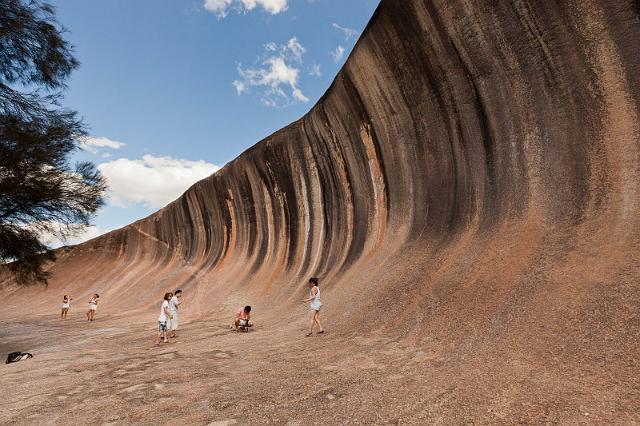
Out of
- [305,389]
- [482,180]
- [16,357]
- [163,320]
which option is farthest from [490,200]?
[16,357]

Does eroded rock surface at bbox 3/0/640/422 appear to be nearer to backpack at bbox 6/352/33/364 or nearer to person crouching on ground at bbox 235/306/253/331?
person crouching on ground at bbox 235/306/253/331

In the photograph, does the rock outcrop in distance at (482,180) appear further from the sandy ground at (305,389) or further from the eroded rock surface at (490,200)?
the sandy ground at (305,389)

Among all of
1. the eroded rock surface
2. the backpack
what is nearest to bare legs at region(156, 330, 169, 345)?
the backpack

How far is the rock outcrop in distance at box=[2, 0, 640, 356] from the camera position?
520cm

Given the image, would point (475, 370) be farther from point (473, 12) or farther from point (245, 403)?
point (473, 12)

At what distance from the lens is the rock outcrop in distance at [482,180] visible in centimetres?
520

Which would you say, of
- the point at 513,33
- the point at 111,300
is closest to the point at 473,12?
the point at 513,33

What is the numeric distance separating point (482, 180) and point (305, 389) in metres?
5.75

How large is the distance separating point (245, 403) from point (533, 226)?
5391 mm

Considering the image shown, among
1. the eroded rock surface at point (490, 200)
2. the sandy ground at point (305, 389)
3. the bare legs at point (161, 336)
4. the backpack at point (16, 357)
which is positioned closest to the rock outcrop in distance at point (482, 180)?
the eroded rock surface at point (490, 200)

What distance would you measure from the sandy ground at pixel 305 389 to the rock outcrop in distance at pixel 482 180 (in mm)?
764

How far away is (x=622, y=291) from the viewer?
4605mm

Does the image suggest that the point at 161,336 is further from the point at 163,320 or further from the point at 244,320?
the point at 244,320

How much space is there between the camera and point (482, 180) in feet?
26.1
